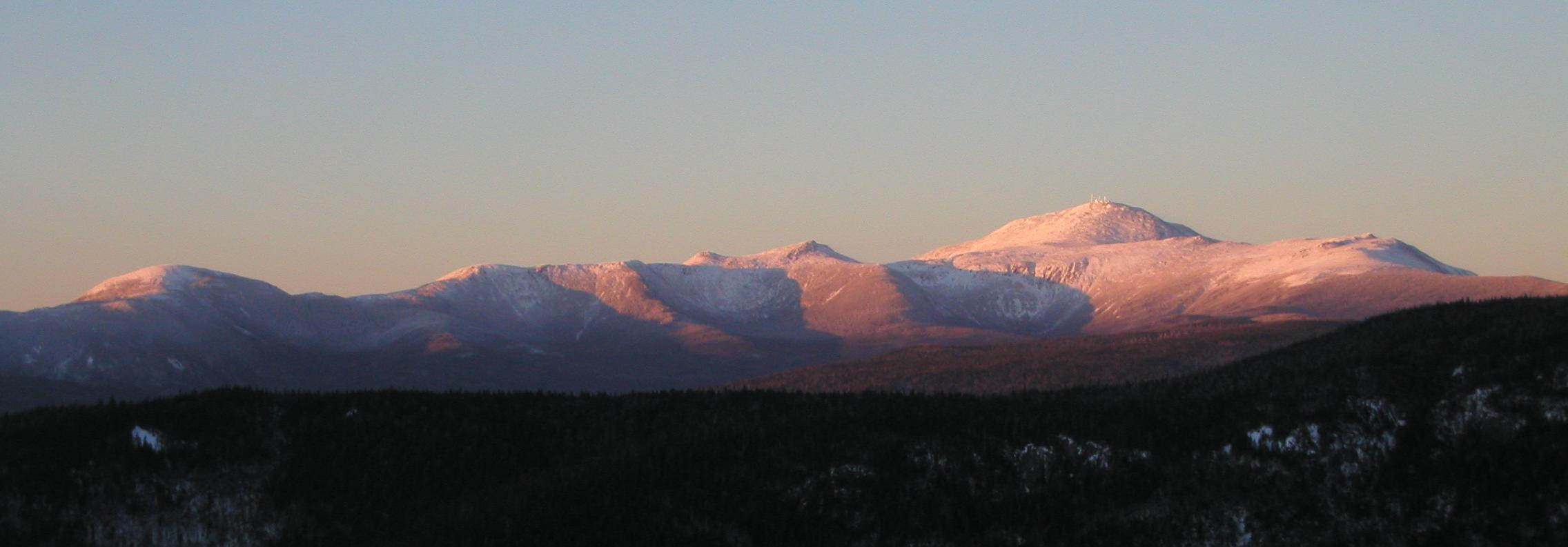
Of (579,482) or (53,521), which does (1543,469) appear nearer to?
(579,482)

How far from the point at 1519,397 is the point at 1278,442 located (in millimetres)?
7953

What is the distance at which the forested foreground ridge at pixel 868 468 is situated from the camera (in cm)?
5572

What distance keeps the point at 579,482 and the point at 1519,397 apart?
31172 mm

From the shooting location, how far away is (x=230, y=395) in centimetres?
6669

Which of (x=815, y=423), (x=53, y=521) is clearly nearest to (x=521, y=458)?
(x=815, y=423)

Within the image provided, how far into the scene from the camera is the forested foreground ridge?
2194 inches

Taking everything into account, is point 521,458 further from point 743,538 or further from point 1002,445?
point 1002,445

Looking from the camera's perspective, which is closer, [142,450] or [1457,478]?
[1457,478]

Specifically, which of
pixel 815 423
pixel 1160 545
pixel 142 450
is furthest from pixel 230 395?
pixel 1160 545

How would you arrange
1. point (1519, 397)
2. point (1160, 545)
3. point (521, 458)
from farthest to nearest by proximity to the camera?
point (521, 458)
point (1519, 397)
point (1160, 545)

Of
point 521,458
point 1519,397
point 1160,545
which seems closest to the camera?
point 1160,545

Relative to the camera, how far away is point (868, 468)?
197 ft

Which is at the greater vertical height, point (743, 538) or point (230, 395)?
point (230, 395)

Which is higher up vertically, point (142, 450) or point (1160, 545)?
point (142, 450)
